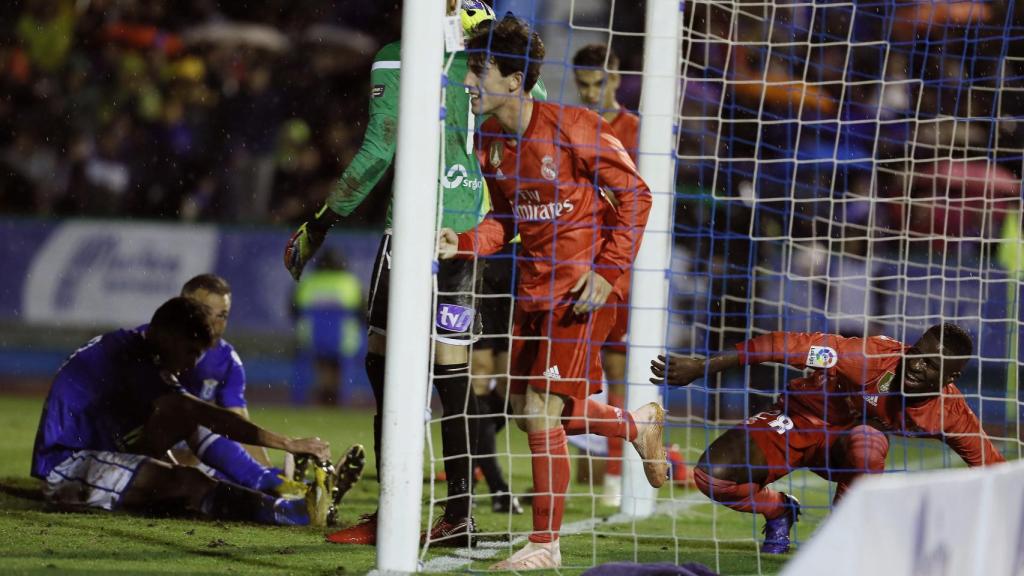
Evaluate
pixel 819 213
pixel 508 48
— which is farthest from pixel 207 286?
pixel 819 213

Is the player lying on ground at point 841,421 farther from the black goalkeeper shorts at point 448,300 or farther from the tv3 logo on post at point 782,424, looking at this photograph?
the black goalkeeper shorts at point 448,300

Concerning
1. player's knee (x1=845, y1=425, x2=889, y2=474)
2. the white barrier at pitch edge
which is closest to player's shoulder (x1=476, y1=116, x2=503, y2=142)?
player's knee (x1=845, y1=425, x2=889, y2=474)

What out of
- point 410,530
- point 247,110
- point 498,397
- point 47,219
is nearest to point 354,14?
point 247,110

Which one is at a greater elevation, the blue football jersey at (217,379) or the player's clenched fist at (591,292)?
the player's clenched fist at (591,292)

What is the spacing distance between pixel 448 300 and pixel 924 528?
7.94ft

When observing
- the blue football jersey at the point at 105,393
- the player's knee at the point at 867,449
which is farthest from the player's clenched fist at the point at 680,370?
the blue football jersey at the point at 105,393

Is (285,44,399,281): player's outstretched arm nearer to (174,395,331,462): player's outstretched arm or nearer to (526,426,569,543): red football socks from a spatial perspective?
(174,395,331,462): player's outstretched arm

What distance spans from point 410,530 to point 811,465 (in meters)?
1.90

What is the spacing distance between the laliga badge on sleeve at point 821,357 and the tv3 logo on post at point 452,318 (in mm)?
1299

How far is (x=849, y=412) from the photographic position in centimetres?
539

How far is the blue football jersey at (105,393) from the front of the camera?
5.89 metres

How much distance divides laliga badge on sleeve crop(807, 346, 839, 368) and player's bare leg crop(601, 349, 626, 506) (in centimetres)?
188

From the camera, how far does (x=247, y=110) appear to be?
14031 mm

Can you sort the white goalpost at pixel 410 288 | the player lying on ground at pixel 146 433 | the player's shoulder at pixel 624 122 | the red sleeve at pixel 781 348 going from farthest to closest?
the player's shoulder at pixel 624 122 → the player lying on ground at pixel 146 433 → the red sleeve at pixel 781 348 → the white goalpost at pixel 410 288
